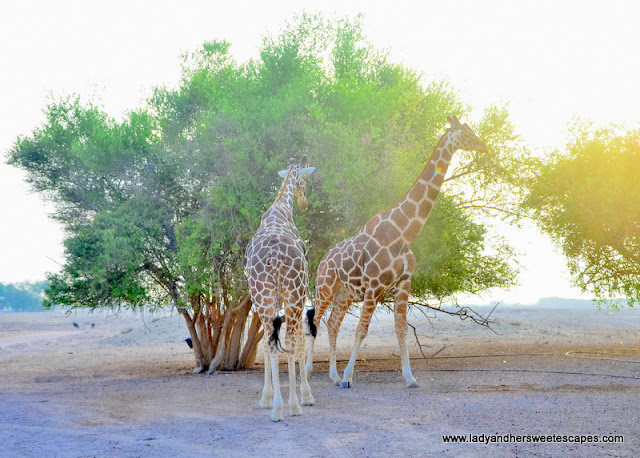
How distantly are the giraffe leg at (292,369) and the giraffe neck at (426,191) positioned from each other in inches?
146

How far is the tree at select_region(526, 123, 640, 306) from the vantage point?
1692 centimetres

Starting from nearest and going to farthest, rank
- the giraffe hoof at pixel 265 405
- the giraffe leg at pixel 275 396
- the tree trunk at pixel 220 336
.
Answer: the giraffe leg at pixel 275 396, the giraffe hoof at pixel 265 405, the tree trunk at pixel 220 336

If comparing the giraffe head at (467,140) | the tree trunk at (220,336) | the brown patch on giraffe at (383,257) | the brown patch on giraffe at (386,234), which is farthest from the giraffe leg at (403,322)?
the tree trunk at (220,336)

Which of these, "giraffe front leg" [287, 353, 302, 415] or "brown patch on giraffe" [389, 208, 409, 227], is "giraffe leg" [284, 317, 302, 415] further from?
"brown patch on giraffe" [389, 208, 409, 227]

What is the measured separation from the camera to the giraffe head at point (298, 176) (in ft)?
42.4

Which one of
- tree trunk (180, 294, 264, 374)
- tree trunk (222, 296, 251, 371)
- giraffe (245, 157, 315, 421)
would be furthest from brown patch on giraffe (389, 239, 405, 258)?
tree trunk (222, 296, 251, 371)

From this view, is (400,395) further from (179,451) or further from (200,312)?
(200,312)

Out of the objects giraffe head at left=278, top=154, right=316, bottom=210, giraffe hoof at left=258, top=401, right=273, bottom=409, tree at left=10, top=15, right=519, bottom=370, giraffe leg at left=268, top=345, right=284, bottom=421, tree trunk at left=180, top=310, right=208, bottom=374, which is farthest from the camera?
tree trunk at left=180, top=310, right=208, bottom=374

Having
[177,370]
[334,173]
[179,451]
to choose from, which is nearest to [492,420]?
[179,451]

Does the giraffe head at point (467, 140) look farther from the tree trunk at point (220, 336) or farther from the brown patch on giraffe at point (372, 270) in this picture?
the tree trunk at point (220, 336)

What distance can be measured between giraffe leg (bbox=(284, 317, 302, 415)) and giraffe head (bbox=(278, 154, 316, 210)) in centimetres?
369

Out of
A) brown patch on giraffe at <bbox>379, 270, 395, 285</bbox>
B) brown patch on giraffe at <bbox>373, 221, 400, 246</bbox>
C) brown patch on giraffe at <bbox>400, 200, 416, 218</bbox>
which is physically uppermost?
brown patch on giraffe at <bbox>400, 200, 416, 218</bbox>

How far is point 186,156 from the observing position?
55.3 feet

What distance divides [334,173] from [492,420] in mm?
7714
